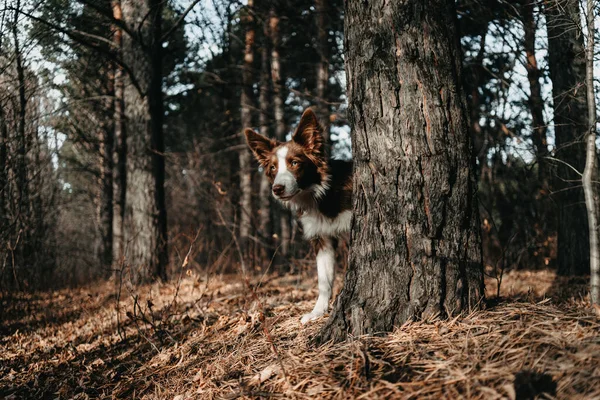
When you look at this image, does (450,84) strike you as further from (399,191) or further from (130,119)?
(130,119)

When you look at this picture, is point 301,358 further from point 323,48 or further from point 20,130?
point 323,48

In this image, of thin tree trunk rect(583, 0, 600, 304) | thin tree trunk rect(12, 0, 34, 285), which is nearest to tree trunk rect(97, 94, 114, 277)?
thin tree trunk rect(12, 0, 34, 285)

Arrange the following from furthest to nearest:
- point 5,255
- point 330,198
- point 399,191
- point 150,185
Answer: point 150,185
point 5,255
point 330,198
point 399,191

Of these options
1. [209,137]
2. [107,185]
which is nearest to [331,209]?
[209,137]

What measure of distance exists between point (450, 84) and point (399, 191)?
72 centimetres

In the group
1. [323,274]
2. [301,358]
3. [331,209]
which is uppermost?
[331,209]

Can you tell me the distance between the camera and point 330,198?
164 inches

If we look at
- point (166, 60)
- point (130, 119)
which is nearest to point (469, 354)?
point (130, 119)

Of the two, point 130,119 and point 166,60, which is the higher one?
point 166,60

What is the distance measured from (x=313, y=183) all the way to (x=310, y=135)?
1.61 ft

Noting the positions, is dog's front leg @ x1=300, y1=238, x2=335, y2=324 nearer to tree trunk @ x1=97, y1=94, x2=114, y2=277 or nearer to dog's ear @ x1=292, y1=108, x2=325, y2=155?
dog's ear @ x1=292, y1=108, x2=325, y2=155

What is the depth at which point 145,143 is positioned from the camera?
7.04 meters

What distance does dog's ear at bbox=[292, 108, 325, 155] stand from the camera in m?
4.16

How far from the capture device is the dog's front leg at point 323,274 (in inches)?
135
